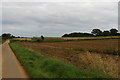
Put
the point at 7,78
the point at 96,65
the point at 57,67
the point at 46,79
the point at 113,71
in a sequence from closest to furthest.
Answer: the point at 46,79, the point at 7,78, the point at 57,67, the point at 113,71, the point at 96,65

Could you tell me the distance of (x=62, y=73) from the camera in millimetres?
10289

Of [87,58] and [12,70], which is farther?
[87,58]

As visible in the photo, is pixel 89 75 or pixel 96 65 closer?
pixel 89 75

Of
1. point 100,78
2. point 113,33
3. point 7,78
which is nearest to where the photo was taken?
point 100,78

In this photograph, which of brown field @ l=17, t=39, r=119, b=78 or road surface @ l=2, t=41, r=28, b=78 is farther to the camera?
brown field @ l=17, t=39, r=119, b=78

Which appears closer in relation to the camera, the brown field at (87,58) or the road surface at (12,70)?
the road surface at (12,70)

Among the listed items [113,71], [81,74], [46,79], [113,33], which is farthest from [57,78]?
[113,33]

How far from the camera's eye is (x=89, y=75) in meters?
10.1

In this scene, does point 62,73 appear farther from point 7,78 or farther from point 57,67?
point 7,78

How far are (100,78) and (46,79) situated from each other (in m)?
2.46

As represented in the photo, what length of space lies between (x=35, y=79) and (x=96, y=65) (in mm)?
6237

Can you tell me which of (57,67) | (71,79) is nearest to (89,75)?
(71,79)

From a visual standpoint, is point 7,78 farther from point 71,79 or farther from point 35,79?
point 71,79

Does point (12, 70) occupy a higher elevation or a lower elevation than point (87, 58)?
lower
